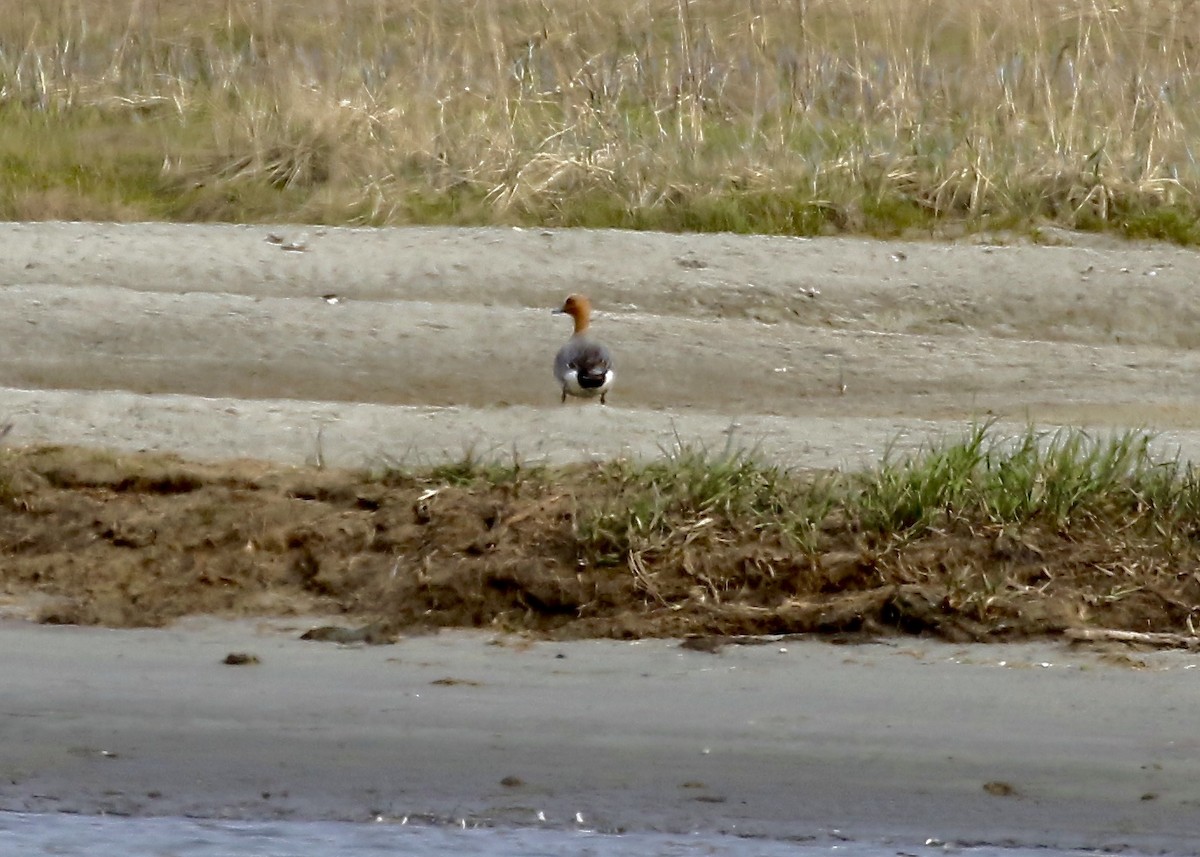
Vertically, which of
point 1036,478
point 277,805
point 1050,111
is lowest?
point 277,805

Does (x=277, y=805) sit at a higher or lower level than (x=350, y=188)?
lower

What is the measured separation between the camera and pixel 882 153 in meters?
11.2

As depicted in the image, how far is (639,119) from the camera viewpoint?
1177cm

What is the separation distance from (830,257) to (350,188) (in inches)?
98.9

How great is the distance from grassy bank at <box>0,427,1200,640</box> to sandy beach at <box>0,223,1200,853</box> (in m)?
0.16

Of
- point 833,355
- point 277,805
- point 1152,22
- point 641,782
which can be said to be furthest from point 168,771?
point 1152,22

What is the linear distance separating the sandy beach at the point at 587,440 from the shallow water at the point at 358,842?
0.14 ft

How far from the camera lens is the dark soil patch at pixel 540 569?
17.6 ft

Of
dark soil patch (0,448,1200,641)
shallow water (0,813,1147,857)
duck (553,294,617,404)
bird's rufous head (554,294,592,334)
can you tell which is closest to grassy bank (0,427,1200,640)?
dark soil patch (0,448,1200,641)

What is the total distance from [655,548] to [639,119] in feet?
21.2

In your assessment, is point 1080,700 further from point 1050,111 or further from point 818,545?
point 1050,111

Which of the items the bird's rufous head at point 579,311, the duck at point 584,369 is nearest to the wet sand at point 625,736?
the duck at point 584,369

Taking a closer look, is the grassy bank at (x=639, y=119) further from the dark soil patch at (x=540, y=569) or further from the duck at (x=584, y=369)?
the dark soil patch at (x=540, y=569)

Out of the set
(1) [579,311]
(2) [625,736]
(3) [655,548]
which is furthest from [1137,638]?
(1) [579,311]
